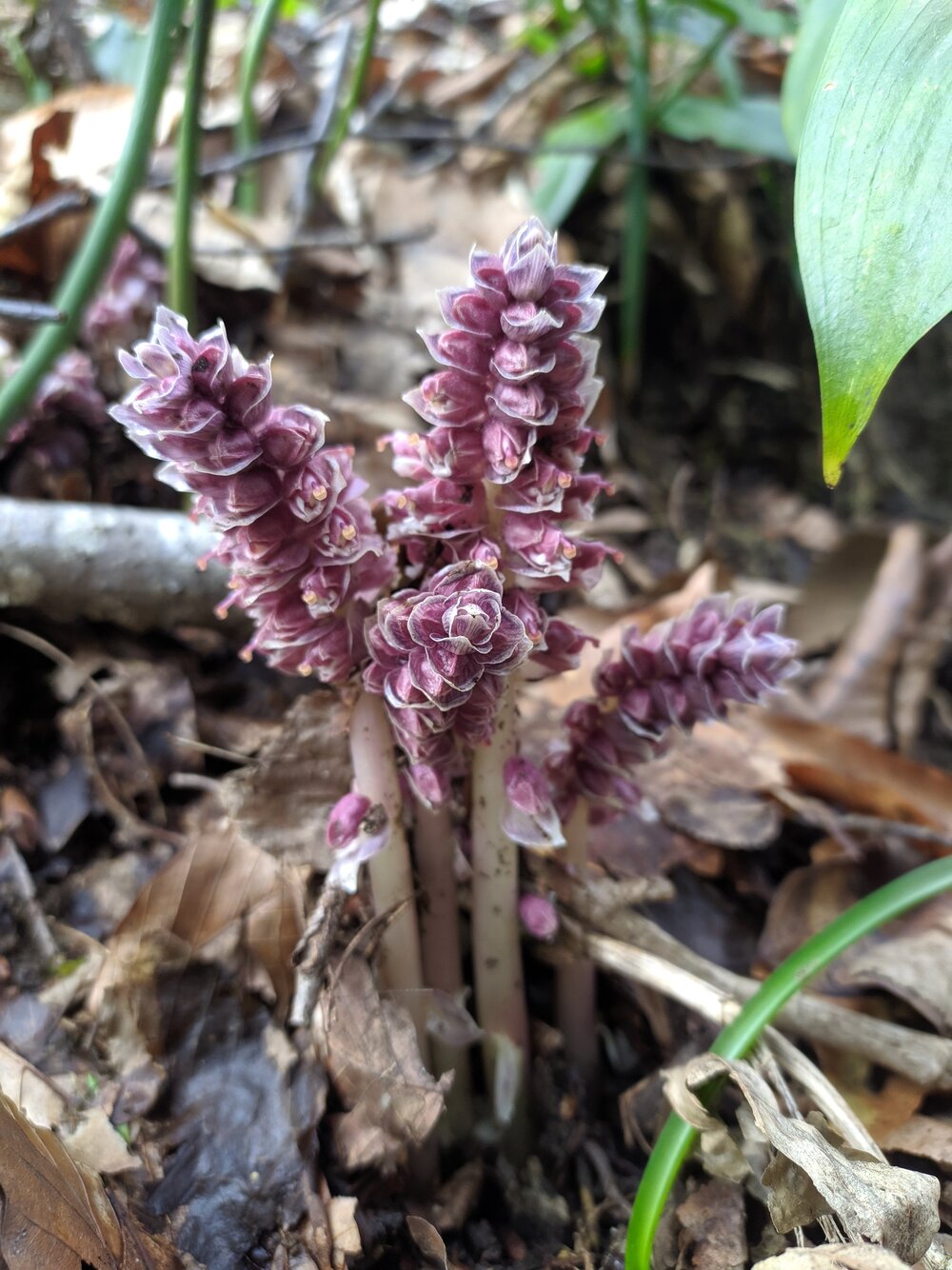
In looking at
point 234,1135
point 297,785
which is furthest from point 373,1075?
point 297,785

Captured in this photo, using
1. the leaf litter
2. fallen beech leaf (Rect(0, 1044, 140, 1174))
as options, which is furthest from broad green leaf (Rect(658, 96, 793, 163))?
fallen beech leaf (Rect(0, 1044, 140, 1174))

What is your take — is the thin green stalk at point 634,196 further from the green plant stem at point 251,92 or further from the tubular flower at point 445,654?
the tubular flower at point 445,654

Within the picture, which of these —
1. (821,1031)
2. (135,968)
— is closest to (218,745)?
(135,968)

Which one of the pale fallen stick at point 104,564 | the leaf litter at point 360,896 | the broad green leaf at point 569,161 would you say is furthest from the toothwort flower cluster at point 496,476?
the broad green leaf at point 569,161

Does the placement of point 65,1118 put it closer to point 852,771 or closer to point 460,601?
point 460,601

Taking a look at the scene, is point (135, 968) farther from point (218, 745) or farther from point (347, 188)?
point (347, 188)

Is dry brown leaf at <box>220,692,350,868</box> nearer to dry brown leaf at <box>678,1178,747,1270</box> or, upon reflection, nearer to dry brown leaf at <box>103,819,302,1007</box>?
dry brown leaf at <box>103,819,302,1007</box>
